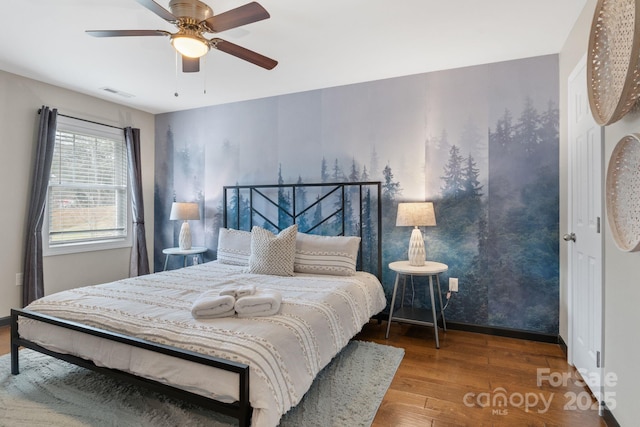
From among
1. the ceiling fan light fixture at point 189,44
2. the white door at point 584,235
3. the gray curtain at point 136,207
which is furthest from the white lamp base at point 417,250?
the gray curtain at point 136,207

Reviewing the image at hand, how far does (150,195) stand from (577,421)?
16.7 ft

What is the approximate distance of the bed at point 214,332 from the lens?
1.53 metres

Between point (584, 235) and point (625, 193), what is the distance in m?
0.85

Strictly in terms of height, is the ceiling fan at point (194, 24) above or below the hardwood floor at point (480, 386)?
above

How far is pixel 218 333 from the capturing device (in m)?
1.70

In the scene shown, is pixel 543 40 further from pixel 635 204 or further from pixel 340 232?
pixel 340 232

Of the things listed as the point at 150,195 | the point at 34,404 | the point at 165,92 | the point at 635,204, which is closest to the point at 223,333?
the point at 34,404

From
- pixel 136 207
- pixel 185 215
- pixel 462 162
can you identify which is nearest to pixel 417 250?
pixel 462 162

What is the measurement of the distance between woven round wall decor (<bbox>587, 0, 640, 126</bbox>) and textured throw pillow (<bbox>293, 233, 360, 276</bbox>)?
6.64 feet

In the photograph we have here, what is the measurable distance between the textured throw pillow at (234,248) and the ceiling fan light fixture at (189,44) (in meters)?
1.98

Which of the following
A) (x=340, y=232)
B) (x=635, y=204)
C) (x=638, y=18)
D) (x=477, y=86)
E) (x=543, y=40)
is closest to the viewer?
(x=638, y=18)

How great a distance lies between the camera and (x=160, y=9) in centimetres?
185

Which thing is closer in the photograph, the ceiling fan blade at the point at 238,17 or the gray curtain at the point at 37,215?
the ceiling fan blade at the point at 238,17

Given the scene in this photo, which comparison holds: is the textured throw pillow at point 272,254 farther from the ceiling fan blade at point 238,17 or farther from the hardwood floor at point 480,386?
the ceiling fan blade at point 238,17
